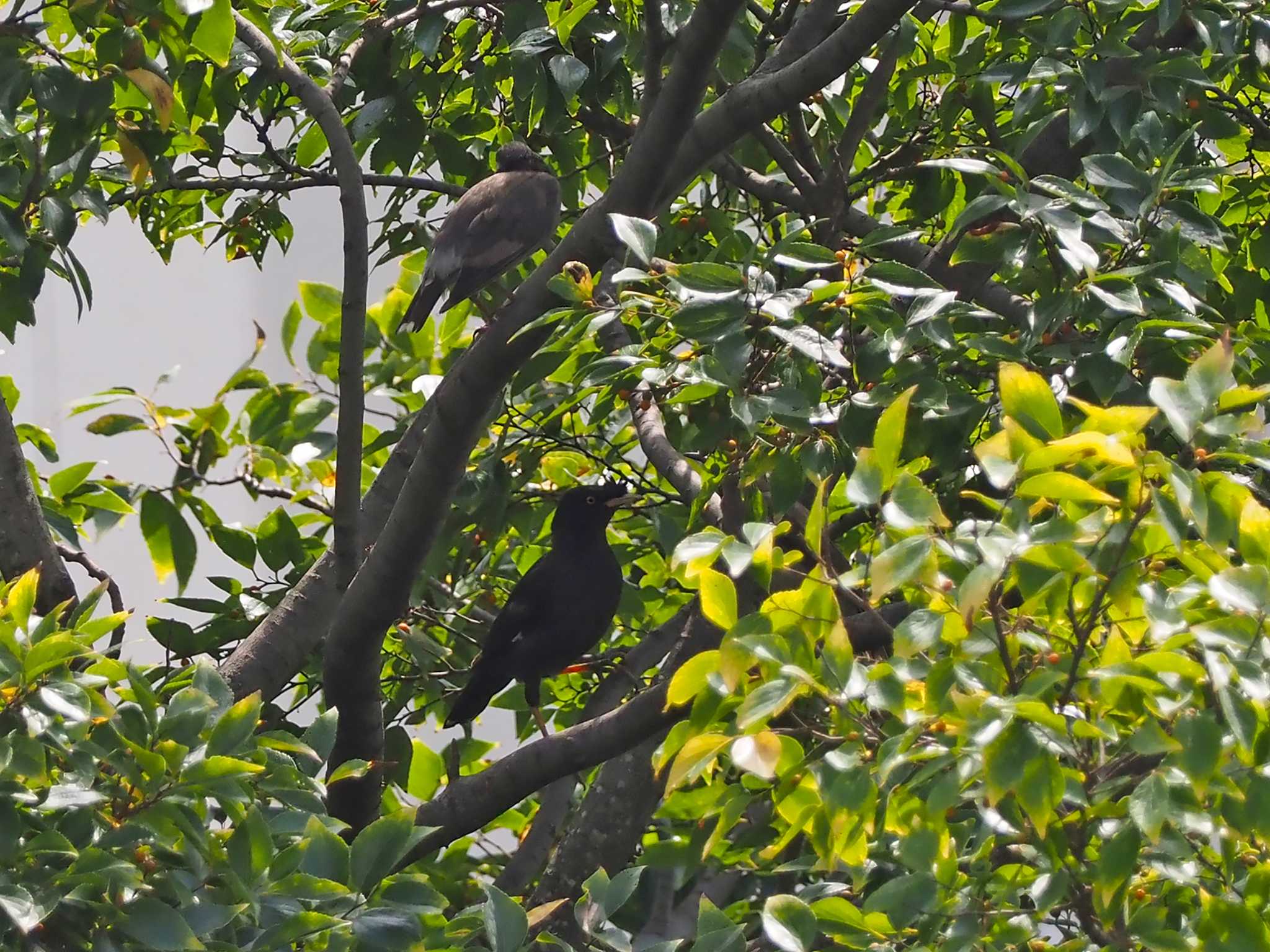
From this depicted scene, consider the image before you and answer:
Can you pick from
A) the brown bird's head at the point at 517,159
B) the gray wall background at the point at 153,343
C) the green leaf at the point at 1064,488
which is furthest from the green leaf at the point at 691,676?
the gray wall background at the point at 153,343

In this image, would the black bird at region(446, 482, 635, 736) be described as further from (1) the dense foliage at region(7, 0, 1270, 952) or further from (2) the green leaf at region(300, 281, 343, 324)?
(2) the green leaf at region(300, 281, 343, 324)

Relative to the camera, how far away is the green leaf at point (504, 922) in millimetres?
Answer: 1643

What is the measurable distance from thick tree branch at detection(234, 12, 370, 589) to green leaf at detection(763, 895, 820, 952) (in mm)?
1495

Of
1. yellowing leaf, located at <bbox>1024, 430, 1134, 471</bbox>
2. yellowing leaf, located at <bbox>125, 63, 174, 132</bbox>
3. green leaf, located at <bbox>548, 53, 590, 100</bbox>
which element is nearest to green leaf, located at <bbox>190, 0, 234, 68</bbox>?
yellowing leaf, located at <bbox>125, 63, 174, 132</bbox>

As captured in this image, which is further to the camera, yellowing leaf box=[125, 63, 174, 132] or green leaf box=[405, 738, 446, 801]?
green leaf box=[405, 738, 446, 801]

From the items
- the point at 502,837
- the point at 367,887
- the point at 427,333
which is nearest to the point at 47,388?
the point at 502,837

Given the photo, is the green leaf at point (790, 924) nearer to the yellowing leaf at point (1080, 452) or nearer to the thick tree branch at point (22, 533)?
the yellowing leaf at point (1080, 452)

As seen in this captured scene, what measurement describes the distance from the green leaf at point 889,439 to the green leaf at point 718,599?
0.65ft

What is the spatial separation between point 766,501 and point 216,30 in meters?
1.25

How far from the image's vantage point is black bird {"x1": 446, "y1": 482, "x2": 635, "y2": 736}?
3910 mm

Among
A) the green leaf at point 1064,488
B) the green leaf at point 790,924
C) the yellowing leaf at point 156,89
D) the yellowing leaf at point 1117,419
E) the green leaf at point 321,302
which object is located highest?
the yellowing leaf at point 156,89

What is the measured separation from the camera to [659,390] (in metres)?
2.44

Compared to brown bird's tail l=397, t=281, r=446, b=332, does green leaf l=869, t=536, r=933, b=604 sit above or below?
below

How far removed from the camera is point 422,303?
173 inches
